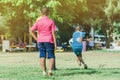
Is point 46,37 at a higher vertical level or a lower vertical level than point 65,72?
higher

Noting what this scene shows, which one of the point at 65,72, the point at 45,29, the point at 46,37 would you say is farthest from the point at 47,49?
the point at 65,72

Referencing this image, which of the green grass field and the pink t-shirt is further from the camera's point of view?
the pink t-shirt

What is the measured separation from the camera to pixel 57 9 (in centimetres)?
4497

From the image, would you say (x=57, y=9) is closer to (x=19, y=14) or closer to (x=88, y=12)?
(x=19, y=14)

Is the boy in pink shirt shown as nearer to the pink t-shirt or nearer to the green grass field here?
the pink t-shirt

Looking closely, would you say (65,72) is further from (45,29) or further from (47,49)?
(45,29)

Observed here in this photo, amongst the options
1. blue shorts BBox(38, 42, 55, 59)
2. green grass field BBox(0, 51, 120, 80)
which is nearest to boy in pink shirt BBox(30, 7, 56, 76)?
blue shorts BBox(38, 42, 55, 59)

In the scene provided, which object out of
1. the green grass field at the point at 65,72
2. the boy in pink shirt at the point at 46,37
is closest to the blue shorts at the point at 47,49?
the boy in pink shirt at the point at 46,37

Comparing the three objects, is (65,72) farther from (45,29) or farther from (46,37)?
(45,29)

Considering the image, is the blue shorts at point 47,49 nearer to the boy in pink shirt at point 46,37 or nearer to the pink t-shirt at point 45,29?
the boy in pink shirt at point 46,37

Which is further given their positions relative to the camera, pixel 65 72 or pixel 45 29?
pixel 65 72

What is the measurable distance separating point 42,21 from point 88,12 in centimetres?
4019

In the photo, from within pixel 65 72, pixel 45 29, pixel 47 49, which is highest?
pixel 45 29

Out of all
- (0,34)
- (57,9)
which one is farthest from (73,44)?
(0,34)
